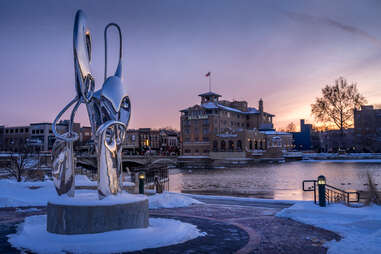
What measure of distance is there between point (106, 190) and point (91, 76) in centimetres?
358

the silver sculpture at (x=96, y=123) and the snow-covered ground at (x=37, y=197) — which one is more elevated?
the silver sculpture at (x=96, y=123)

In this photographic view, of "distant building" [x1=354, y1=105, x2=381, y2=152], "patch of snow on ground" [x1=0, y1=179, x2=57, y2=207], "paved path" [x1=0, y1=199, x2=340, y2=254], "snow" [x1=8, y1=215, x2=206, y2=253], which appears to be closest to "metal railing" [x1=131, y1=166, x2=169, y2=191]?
"patch of snow on ground" [x1=0, y1=179, x2=57, y2=207]

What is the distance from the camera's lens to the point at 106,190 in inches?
392

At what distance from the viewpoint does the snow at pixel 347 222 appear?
8109 mm

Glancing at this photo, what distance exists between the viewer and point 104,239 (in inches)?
338

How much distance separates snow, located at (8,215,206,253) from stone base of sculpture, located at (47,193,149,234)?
0.19m

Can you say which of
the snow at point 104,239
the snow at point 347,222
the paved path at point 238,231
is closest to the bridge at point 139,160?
the paved path at point 238,231

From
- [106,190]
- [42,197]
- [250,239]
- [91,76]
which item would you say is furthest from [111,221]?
[42,197]

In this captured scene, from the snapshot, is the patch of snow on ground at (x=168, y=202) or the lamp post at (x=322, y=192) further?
the patch of snow on ground at (x=168, y=202)

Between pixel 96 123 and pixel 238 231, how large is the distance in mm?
5505

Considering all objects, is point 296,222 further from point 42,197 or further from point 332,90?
point 332,90

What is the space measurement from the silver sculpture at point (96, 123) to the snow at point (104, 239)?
1.48 metres

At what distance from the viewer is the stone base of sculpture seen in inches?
354

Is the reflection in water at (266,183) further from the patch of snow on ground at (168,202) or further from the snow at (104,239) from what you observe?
the snow at (104,239)
